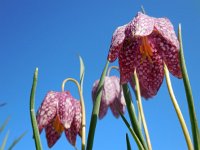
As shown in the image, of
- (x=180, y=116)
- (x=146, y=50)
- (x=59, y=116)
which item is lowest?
(x=180, y=116)

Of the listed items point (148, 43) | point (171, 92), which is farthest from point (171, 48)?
point (171, 92)

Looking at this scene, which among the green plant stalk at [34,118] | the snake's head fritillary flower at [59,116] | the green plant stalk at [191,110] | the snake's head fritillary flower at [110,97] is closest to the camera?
the green plant stalk at [191,110]

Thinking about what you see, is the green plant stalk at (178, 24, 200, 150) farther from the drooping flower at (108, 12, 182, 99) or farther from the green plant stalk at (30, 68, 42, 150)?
the green plant stalk at (30, 68, 42, 150)

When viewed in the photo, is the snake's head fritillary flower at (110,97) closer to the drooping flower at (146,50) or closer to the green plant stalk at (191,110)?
the drooping flower at (146,50)

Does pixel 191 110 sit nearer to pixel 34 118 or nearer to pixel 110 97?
pixel 34 118

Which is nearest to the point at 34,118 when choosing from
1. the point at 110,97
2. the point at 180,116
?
the point at 180,116

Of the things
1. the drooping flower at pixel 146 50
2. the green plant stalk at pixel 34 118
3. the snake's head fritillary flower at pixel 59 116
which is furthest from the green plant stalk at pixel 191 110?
the snake's head fritillary flower at pixel 59 116
